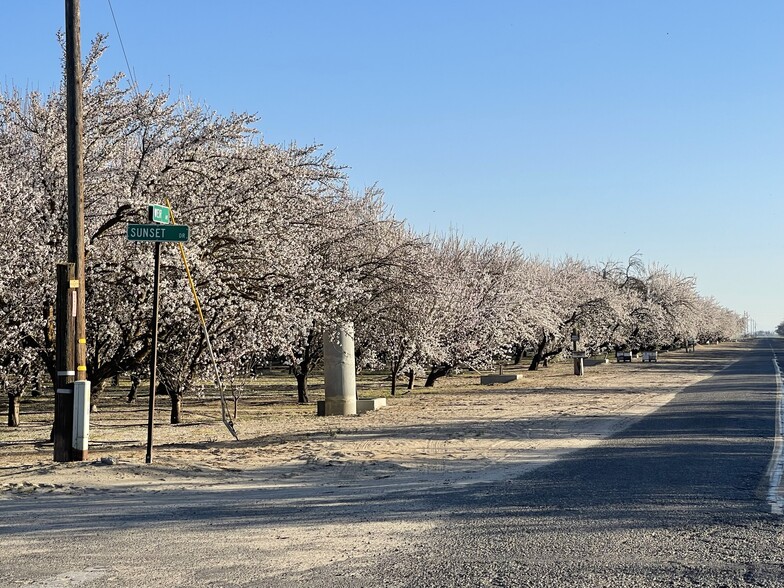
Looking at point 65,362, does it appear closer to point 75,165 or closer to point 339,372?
point 75,165

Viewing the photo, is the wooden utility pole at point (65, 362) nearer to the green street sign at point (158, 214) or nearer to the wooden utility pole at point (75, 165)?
the wooden utility pole at point (75, 165)

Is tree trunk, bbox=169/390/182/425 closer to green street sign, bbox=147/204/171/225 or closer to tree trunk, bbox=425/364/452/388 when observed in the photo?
green street sign, bbox=147/204/171/225

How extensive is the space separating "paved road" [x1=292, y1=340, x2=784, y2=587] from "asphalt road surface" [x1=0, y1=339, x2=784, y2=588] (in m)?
0.02

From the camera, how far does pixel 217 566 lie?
6.42m

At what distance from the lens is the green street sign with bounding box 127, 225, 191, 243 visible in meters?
11.6

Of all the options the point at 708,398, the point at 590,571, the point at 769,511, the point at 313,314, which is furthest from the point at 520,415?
the point at 590,571

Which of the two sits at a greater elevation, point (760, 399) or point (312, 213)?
point (312, 213)

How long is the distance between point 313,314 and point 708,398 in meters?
12.9

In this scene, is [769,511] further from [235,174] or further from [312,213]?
[312,213]

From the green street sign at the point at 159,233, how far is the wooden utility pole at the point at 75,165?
3.85 ft

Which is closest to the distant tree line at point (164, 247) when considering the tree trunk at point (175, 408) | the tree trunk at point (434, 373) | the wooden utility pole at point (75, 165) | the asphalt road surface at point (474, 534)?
the tree trunk at point (175, 408)

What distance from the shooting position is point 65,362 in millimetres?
12078

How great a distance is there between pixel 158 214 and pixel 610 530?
7378 millimetres

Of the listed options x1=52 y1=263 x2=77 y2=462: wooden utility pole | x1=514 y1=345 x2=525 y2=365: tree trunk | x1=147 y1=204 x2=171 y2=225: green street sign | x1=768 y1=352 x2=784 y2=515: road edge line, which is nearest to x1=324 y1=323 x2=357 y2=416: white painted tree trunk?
x1=768 y1=352 x2=784 y2=515: road edge line
